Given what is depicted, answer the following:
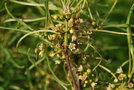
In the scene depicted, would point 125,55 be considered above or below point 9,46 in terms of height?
below

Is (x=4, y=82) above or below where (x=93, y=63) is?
below

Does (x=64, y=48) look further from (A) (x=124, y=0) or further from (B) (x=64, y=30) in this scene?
(A) (x=124, y=0)

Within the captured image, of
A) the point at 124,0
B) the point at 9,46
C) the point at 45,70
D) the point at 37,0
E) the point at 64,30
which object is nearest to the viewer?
the point at 64,30

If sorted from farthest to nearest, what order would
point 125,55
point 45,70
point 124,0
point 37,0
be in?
point 124,0
point 125,55
point 45,70
point 37,0

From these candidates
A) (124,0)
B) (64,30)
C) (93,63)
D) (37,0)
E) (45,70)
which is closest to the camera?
(64,30)

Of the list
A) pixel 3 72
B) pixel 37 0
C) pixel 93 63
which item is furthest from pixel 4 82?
pixel 93 63

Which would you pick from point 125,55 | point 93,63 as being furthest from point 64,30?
point 125,55

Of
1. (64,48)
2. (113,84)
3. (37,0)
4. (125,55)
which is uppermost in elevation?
(37,0)

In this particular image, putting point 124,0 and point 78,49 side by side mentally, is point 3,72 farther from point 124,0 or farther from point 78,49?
point 124,0

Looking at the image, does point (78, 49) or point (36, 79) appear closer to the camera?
point (78, 49)

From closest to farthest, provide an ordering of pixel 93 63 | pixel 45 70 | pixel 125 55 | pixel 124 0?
pixel 93 63 < pixel 45 70 < pixel 125 55 < pixel 124 0
